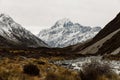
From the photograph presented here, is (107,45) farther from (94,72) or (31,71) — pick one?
(94,72)

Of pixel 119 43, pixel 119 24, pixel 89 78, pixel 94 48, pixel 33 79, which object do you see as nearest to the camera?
pixel 89 78

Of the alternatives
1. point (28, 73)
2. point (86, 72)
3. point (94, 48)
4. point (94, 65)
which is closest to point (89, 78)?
point (86, 72)

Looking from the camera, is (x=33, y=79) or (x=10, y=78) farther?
(x=33, y=79)

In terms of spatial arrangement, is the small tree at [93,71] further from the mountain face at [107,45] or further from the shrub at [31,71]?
the mountain face at [107,45]

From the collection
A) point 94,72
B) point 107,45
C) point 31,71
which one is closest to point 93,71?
point 94,72

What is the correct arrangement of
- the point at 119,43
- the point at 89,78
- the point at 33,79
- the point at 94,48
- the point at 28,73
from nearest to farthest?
the point at 89,78 → the point at 33,79 → the point at 28,73 → the point at 119,43 → the point at 94,48

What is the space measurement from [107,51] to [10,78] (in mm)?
102748

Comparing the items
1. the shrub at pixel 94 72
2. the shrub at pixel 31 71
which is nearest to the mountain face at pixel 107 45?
the shrub at pixel 31 71

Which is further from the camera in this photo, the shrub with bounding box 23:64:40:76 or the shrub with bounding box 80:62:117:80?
the shrub with bounding box 23:64:40:76

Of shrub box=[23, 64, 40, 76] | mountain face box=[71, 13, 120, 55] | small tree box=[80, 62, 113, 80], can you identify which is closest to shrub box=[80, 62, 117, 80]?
small tree box=[80, 62, 113, 80]

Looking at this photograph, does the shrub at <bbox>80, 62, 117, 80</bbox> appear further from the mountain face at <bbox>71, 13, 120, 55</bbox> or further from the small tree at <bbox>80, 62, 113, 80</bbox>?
the mountain face at <bbox>71, 13, 120, 55</bbox>

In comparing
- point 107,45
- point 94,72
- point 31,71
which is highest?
point 107,45

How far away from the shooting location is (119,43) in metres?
119

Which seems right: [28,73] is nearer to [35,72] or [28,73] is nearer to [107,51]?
[35,72]
